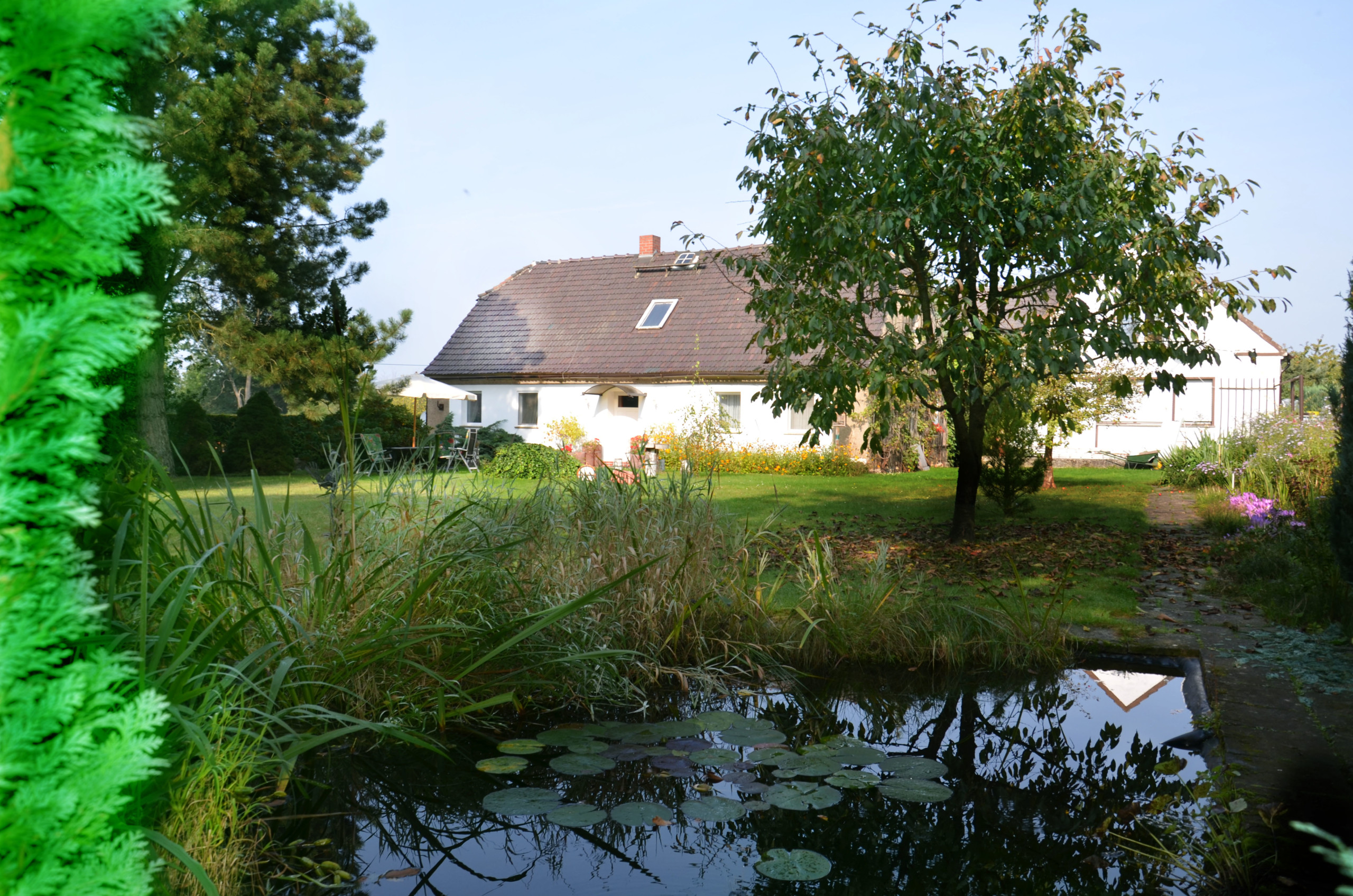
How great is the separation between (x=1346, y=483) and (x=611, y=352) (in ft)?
65.7

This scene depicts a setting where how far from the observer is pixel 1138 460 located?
2202cm

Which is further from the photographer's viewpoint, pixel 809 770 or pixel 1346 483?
pixel 1346 483

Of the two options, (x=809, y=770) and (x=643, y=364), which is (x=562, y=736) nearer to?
(x=809, y=770)

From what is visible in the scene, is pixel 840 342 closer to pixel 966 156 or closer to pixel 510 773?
pixel 966 156

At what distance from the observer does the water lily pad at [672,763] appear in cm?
353

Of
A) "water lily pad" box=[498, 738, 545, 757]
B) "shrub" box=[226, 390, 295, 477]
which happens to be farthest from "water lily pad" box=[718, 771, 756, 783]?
"shrub" box=[226, 390, 295, 477]

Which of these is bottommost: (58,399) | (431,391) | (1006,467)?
(1006,467)

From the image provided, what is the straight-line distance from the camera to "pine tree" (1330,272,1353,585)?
16.3ft

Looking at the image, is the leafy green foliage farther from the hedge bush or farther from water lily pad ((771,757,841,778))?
the hedge bush

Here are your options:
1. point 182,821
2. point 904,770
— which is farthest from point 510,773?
point 904,770

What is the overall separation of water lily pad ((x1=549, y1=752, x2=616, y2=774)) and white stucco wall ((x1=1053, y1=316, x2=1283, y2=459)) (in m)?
21.9

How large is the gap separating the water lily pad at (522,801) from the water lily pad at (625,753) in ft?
1.39

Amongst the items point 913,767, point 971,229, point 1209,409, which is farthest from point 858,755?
point 1209,409

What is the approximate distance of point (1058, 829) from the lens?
305 centimetres
